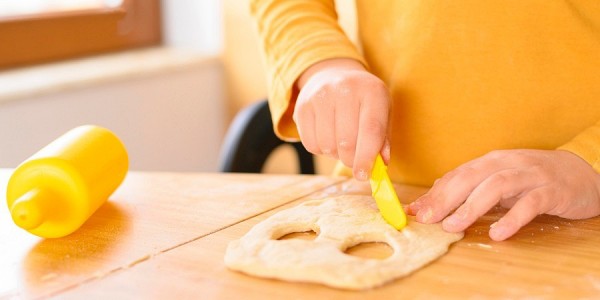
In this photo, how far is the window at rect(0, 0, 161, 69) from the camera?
66.5 inches

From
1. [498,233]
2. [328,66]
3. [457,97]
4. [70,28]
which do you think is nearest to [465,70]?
[457,97]

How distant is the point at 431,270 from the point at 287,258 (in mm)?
118

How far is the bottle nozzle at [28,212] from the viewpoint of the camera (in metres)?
0.67

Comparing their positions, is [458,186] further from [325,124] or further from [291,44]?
[291,44]

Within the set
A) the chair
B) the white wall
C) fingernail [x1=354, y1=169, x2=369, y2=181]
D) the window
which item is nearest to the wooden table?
fingernail [x1=354, y1=169, x2=369, y2=181]

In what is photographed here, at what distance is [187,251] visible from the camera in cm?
66

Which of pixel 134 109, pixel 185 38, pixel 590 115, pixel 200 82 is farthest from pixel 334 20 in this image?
pixel 185 38

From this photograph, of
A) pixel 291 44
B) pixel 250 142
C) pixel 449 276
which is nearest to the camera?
pixel 449 276

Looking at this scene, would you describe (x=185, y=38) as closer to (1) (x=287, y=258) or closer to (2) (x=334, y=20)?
(2) (x=334, y=20)

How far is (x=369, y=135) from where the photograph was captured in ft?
2.38

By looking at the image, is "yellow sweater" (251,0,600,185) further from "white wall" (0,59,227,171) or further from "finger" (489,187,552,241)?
"white wall" (0,59,227,171)

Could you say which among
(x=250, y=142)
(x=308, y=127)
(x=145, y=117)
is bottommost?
(x=145, y=117)

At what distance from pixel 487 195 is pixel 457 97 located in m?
0.23

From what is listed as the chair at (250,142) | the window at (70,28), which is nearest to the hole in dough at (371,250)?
the chair at (250,142)
